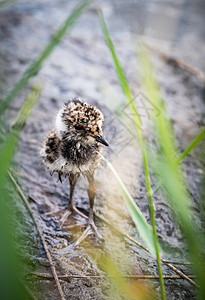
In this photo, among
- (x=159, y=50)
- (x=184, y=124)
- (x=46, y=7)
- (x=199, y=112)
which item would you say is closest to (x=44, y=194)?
(x=184, y=124)

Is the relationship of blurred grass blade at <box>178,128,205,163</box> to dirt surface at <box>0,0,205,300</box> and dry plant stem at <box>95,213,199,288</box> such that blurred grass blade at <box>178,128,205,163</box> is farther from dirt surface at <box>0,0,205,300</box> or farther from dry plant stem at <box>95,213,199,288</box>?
dry plant stem at <box>95,213,199,288</box>

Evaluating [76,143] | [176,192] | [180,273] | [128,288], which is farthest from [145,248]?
[176,192]

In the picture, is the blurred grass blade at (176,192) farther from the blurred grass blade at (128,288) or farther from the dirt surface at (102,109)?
the blurred grass blade at (128,288)

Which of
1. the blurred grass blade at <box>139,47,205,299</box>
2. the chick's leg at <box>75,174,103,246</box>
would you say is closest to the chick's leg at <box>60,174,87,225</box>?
the chick's leg at <box>75,174,103,246</box>

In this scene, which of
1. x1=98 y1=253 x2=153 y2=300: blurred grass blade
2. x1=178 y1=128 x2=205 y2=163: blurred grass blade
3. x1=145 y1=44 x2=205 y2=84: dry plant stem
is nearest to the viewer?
x1=178 y1=128 x2=205 y2=163: blurred grass blade

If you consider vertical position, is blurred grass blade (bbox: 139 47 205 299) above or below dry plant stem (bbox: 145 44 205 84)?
below

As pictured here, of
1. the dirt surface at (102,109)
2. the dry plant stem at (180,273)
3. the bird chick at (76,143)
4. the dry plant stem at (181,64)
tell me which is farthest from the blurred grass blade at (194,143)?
the dry plant stem at (181,64)

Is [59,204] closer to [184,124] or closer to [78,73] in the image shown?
[184,124]

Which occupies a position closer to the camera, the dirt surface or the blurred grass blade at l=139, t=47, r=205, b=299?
the blurred grass blade at l=139, t=47, r=205, b=299
